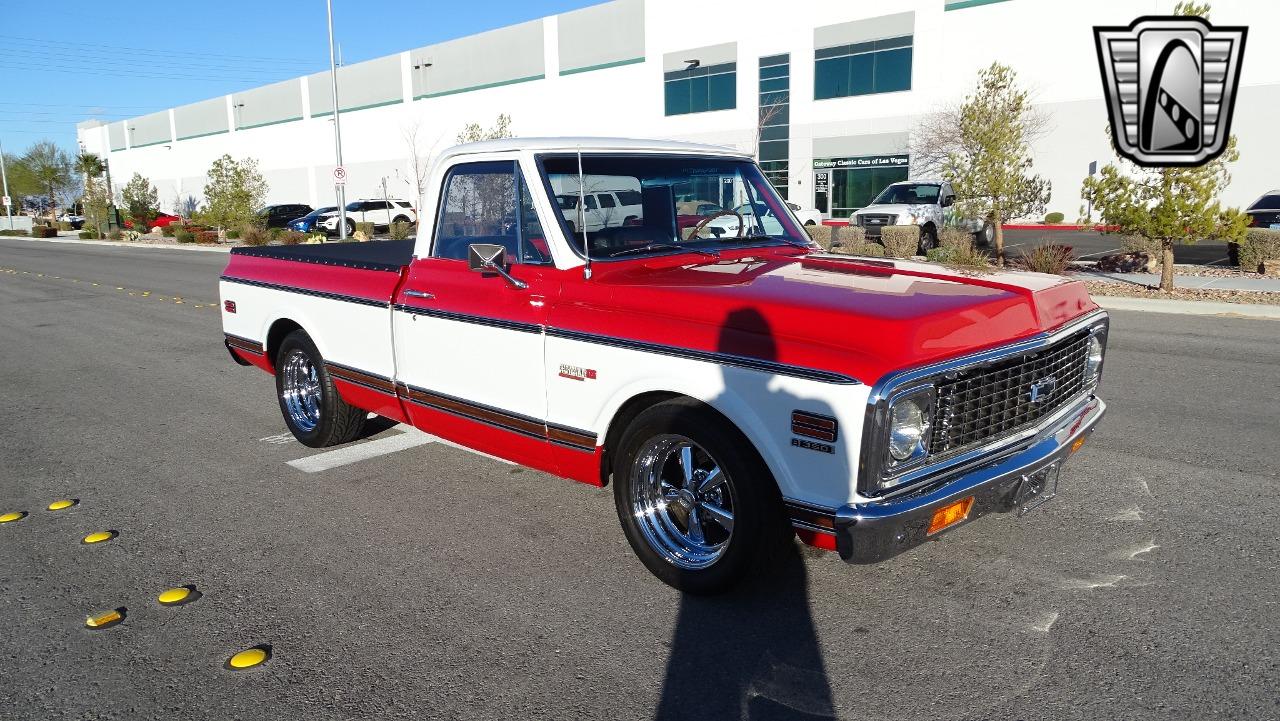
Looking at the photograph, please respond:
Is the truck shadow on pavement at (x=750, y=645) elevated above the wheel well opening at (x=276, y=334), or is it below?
below

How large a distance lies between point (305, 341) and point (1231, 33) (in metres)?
32.2

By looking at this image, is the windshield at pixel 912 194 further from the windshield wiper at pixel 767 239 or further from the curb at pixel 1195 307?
the windshield wiper at pixel 767 239

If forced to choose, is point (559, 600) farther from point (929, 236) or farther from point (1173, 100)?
point (929, 236)

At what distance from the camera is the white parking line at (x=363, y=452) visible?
591 centimetres

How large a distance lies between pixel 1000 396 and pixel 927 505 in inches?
26.3

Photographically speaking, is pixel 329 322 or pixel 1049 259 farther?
pixel 1049 259

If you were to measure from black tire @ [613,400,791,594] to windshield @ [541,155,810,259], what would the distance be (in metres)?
1.05

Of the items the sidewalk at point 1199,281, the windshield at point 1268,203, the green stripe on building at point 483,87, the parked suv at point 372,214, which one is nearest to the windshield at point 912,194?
the sidewalk at point 1199,281

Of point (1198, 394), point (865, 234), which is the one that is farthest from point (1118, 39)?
point (1198, 394)

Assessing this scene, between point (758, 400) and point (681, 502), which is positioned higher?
point (758, 400)

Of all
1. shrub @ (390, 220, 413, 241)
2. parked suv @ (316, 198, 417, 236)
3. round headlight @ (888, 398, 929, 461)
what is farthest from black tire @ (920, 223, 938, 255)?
parked suv @ (316, 198, 417, 236)

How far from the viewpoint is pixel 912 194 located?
2494 centimetres

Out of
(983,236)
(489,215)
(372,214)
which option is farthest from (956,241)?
(372,214)

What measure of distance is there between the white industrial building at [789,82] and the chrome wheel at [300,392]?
3369 cm
